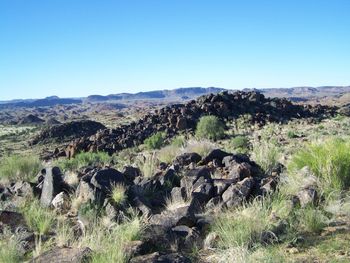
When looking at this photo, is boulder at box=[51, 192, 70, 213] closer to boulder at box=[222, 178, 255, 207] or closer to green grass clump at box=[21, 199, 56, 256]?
green grass clump at box=[21, 199, 56, 256]

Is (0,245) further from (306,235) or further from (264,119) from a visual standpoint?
(264,119)

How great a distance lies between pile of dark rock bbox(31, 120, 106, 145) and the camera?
5881 cm

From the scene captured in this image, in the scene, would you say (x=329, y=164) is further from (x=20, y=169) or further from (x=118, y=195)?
(x=20, y=169)

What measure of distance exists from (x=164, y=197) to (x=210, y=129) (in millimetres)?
21110

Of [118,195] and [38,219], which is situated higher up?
[118,195]

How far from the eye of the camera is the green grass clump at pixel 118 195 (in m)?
9.10

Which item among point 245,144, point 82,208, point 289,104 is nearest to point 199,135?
point 245,144

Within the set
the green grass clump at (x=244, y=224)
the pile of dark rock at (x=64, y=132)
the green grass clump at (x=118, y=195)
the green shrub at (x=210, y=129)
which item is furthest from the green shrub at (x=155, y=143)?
the pile of dark rock at (x=64, y=132)

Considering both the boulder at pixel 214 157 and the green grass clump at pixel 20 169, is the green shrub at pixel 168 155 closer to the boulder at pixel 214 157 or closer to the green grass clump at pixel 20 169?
the boulder at pixel 214 157

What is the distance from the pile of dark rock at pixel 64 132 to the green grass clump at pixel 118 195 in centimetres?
5013

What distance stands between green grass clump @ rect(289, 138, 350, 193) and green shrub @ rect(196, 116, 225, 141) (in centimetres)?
1951

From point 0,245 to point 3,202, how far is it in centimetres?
368

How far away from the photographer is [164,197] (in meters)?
9.95

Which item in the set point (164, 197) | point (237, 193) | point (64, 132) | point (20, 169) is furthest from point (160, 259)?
point (64, 132)
